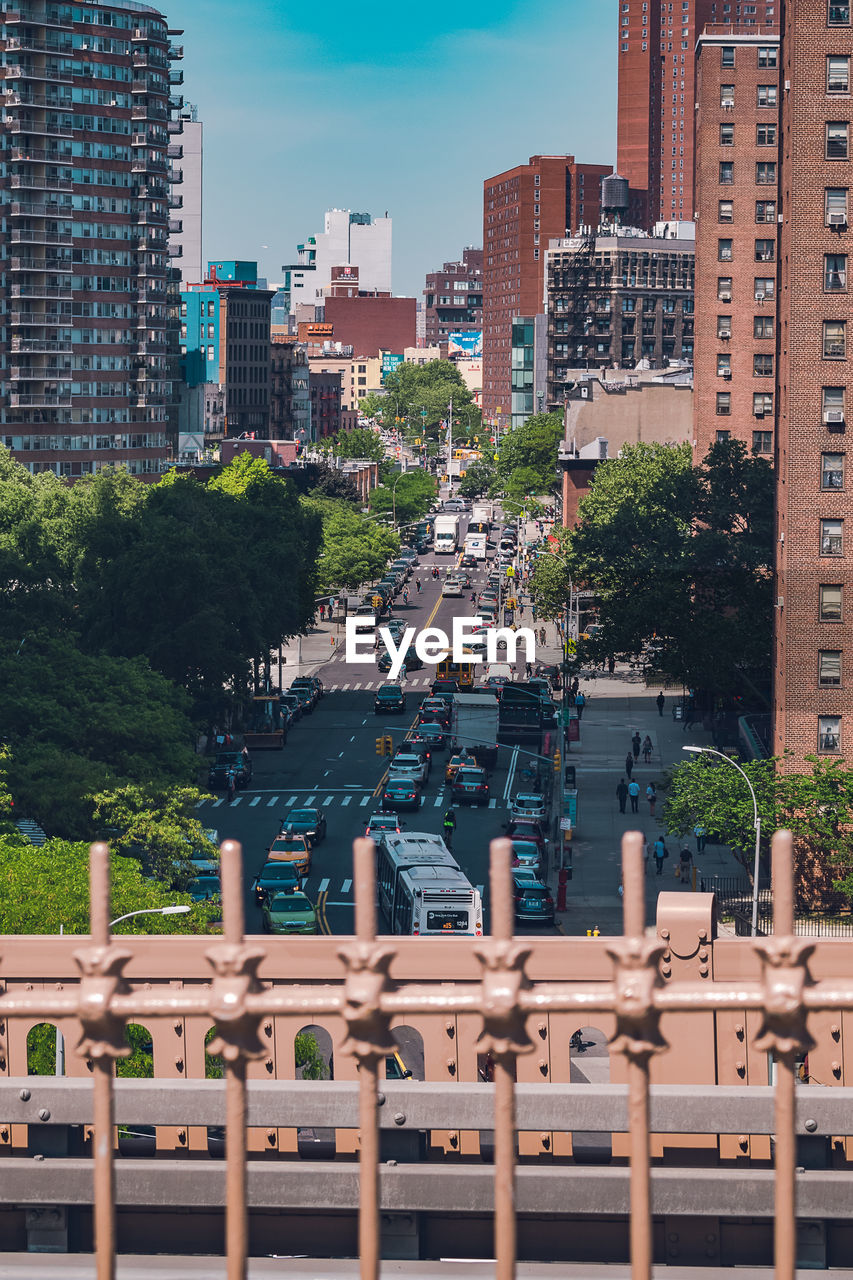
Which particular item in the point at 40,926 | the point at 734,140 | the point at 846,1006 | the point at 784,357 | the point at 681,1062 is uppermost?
the point at 734,140

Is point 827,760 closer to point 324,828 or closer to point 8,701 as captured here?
point 324,828

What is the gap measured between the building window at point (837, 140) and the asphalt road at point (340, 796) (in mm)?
27564

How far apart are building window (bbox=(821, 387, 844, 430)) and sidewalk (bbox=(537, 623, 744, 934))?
1564 cm

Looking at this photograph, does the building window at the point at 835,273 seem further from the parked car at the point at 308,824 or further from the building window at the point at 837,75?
the parked car at the point at 308,824

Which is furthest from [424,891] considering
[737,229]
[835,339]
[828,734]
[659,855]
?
[737,229]

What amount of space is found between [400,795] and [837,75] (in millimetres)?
33903

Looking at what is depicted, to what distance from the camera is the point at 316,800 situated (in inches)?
3159

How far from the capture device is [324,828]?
70.6 metres

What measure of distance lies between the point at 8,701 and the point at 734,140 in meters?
59.1

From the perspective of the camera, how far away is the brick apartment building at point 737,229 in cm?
9938

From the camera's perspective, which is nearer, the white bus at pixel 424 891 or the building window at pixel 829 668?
the white bus at pixel 424 891

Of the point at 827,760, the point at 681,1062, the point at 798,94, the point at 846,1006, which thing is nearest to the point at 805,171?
the point at 798,94

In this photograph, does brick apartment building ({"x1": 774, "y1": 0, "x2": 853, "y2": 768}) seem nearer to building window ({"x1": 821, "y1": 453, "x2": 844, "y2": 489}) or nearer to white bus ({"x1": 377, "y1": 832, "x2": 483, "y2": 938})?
building window ({"x1": 821, "y1": 453, "x2": 844, "y2": 489})

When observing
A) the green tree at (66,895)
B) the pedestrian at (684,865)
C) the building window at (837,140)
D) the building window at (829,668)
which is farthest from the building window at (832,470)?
the green tree at (66,895)
